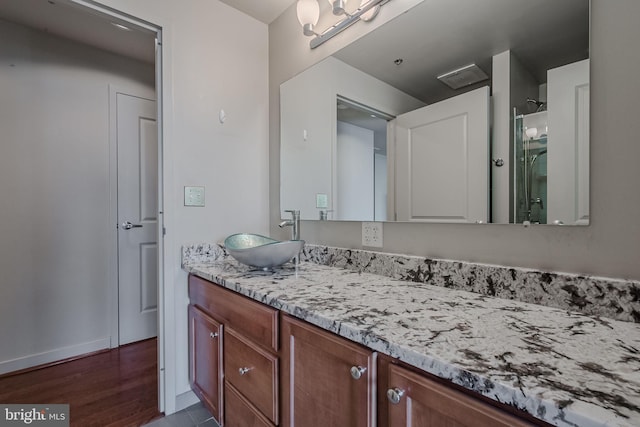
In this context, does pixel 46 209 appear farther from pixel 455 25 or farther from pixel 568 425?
pixel 568 425

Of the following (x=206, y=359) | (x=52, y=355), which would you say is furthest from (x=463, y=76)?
(x=52, y=355)

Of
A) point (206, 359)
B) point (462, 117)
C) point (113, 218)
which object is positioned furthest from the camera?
point (113, 218)

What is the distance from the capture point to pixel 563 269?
842mm

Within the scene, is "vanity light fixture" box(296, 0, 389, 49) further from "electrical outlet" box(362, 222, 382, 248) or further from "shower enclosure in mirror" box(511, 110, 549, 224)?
"electrical outlet" box(362, 222, 382, 248)

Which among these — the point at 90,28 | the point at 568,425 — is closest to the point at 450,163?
the point at 568,425

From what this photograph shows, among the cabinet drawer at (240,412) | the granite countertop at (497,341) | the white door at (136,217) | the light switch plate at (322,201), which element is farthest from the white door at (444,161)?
the white door at (136,217)

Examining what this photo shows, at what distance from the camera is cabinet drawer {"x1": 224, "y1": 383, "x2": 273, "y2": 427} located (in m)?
1.04

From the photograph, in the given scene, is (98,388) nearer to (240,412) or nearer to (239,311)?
(240,412)

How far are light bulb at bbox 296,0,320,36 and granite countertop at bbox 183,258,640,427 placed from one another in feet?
4.32

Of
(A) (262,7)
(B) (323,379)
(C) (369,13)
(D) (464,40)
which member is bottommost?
(B) (323,379)

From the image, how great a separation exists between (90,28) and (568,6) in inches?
104

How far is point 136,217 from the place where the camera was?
2.49m

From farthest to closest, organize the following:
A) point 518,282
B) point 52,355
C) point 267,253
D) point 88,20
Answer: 1. point 52,355
2. point 88,20
3. point 267,253
4. point 518,282

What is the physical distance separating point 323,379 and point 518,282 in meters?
0.63
